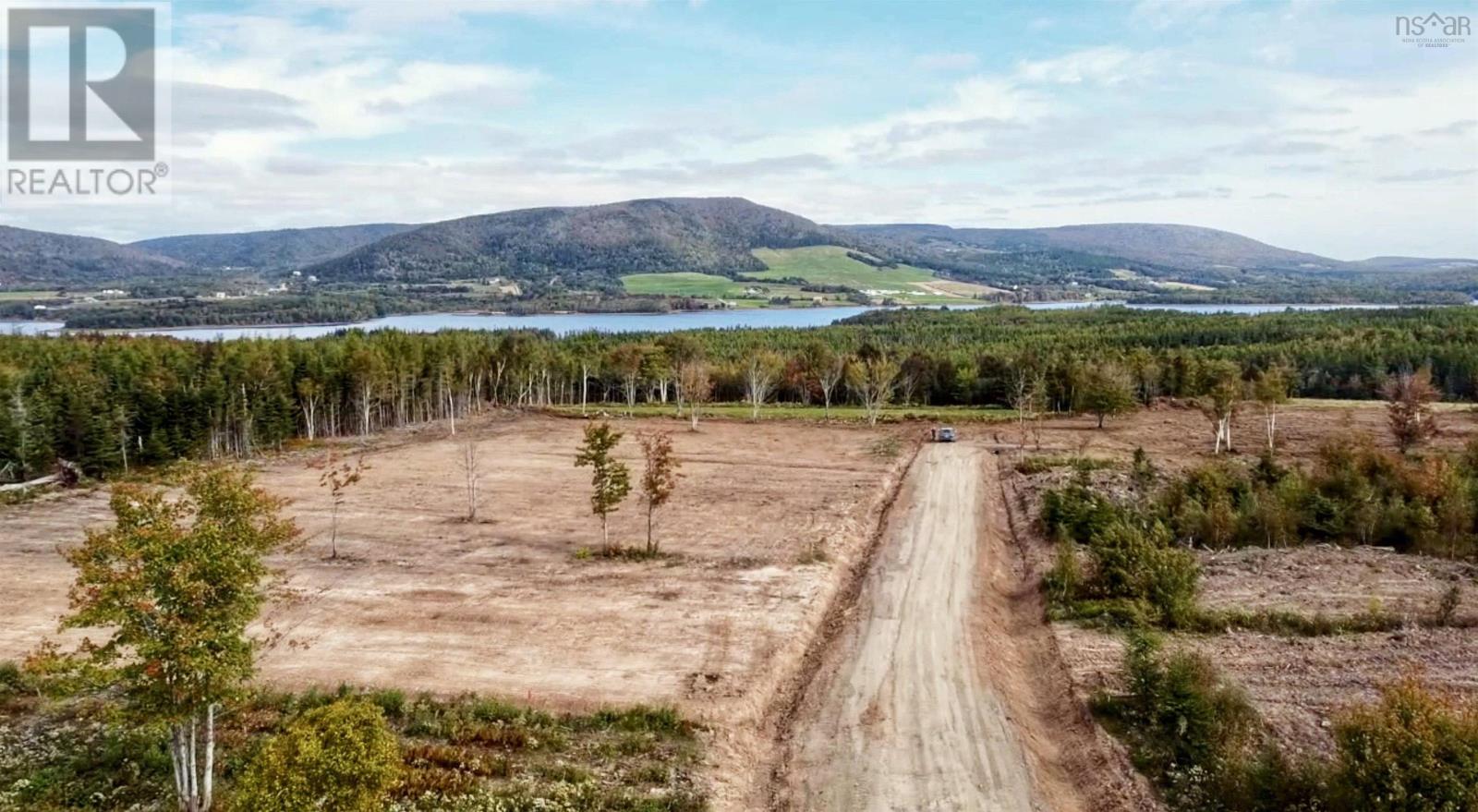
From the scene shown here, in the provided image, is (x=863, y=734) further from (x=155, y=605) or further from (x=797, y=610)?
(x=155, y=605)

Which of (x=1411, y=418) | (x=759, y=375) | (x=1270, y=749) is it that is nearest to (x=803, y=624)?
(x=1270, y=749)

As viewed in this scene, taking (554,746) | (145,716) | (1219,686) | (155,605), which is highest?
(155,605)

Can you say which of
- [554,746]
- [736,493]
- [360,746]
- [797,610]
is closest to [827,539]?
[797,610]

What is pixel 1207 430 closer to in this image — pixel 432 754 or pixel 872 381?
pixel 872 381

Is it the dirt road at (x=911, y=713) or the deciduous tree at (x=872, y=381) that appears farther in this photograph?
the deciduous tree at (x=872, y=381)

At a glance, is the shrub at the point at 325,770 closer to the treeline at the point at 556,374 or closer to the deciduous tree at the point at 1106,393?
the treeline at the point at 556,374

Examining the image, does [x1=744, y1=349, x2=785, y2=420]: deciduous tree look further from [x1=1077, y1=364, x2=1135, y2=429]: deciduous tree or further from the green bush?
the green bush

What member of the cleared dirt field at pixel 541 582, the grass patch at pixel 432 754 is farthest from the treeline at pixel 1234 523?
the grass patch at pixel 432 754
